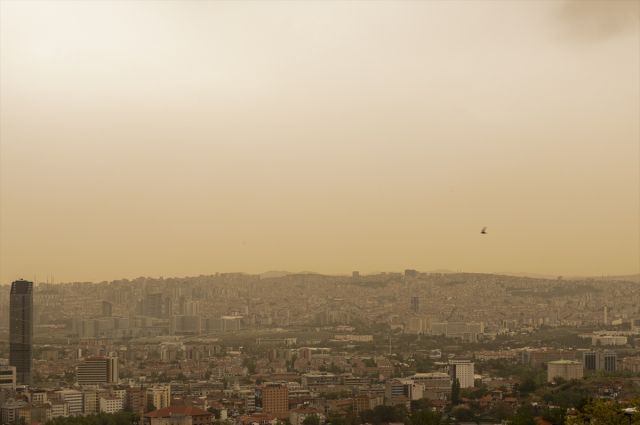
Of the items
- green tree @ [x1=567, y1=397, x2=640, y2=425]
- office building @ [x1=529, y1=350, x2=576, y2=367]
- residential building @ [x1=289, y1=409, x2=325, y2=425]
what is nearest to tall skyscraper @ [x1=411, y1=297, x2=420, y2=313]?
office building @ [x1=529, y1=350, x2=576, y2=367]

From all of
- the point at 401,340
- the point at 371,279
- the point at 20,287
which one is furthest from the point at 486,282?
the point at 20,287

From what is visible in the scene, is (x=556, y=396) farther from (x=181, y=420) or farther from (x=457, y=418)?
(x=181, y=420)

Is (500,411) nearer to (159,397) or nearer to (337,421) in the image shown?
(337,421)

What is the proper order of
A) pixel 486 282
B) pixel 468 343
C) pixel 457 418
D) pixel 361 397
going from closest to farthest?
pixel 457 418 → pixel 361 397 → pixel 468 343 → pixel 486 282

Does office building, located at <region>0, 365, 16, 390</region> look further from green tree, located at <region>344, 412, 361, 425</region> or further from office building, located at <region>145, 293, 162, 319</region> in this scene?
office building, located at <region>145, 293, 162, 319</region>

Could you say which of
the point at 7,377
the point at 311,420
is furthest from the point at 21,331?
the point at 311,420

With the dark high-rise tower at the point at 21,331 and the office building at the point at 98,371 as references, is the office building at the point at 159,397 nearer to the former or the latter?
the office building at the point at 98,371

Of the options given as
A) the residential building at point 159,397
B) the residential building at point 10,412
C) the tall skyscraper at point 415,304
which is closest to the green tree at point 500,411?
the residential building at point 159,397
